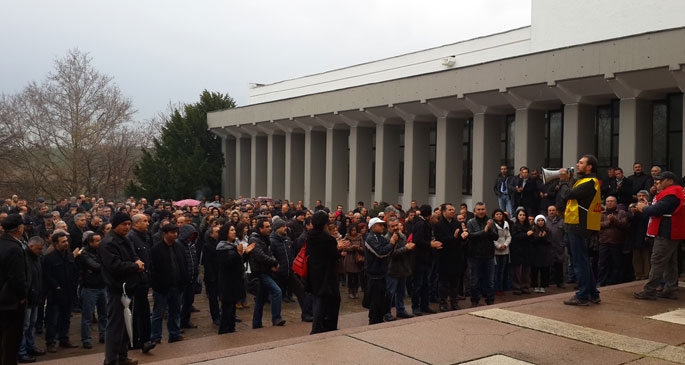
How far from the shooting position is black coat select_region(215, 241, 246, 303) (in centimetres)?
970

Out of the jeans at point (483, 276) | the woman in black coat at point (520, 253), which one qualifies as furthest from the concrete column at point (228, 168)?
the jeans at point (483, 276)

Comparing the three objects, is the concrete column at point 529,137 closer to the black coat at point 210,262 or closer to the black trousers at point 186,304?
the black coat at point 210,262

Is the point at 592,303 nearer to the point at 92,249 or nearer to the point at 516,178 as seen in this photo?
the point at 92,249

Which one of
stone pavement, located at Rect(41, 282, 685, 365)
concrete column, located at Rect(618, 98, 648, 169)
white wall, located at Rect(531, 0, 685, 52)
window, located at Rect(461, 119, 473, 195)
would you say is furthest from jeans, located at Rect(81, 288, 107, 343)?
white wall, located at Rect(531, 0, 685, 52)

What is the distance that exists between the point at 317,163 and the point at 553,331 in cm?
2529

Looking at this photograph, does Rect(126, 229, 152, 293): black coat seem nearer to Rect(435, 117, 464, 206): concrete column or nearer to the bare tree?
Rect(435, 117, 464, 206): concrete column

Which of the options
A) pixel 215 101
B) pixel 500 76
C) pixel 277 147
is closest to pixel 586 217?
pixel 500 76

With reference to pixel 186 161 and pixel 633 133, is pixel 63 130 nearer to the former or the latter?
pixel 186 161

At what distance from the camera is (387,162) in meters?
27.3

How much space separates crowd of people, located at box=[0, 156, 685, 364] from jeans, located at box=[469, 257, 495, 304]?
0.02 meters

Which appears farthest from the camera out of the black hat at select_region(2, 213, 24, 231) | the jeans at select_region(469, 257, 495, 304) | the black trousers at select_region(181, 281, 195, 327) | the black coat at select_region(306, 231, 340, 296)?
the jeans at select_region(469, 257, 495, 304)

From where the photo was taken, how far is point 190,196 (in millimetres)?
37125

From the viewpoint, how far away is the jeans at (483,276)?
11516 mm

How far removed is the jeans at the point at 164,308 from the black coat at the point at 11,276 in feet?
7.73
